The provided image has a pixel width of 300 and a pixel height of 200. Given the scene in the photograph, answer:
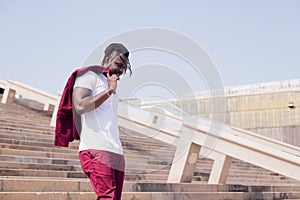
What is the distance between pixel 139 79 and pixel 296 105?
13.9 meters

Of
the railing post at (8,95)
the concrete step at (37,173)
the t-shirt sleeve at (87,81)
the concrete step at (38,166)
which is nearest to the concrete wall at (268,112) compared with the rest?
the railing post at (8,95)

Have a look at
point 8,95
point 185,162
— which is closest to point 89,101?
point 185,162

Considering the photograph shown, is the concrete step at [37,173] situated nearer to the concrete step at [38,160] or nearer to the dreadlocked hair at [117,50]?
the concrete step at [38,160]

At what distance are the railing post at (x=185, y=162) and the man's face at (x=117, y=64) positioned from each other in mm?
2571

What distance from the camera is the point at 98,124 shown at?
310 cm

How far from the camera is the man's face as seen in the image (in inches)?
124

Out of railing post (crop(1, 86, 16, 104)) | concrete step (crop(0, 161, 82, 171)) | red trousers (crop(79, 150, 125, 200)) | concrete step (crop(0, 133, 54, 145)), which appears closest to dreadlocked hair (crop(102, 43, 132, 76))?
red trousers (crop(79, 150, 125, 200))

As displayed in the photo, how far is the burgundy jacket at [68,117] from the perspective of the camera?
3.17 metres

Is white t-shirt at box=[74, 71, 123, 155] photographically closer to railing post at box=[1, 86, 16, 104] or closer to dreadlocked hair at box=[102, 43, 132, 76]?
dreadlocked hair at box=[102, 43, 132, 76]

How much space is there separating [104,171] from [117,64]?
0.65 m

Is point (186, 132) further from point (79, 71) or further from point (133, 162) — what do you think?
point (79, 71)

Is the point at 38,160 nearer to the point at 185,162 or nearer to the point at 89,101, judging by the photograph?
the point at 185,162

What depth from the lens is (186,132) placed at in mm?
5809

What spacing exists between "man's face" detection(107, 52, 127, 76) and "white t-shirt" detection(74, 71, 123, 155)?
101mm
